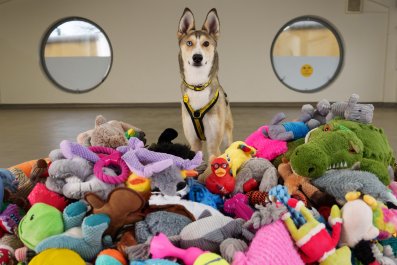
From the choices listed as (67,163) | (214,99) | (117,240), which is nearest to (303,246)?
(117,240)

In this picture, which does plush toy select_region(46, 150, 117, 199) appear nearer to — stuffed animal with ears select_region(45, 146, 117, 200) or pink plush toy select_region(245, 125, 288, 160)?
stuffed animal with ears select_region(45, 146, 117, 200)

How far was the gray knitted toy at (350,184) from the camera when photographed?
0.88 m

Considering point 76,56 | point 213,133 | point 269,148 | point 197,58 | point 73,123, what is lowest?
point 73,123

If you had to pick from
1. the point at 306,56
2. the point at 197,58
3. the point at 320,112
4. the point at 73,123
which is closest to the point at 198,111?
the point at 197,58

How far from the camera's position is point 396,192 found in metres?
1.06

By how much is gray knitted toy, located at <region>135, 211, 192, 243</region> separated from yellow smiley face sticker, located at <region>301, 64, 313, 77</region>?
789cm

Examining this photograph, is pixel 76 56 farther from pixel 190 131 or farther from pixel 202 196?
pixel 202 196

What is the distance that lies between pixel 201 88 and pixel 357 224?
1519 millimetres

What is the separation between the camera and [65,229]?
0.82 metres

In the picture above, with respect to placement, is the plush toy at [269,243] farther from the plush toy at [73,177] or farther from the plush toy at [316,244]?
the plush toy at [73,177]

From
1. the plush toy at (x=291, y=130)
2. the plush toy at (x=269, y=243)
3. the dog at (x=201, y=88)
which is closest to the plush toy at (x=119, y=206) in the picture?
the plush toy at (x=269, y=243)

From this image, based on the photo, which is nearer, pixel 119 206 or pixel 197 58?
pixel 119 206

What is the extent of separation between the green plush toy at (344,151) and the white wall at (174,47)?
6301 mm

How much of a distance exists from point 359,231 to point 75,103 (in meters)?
7.36
